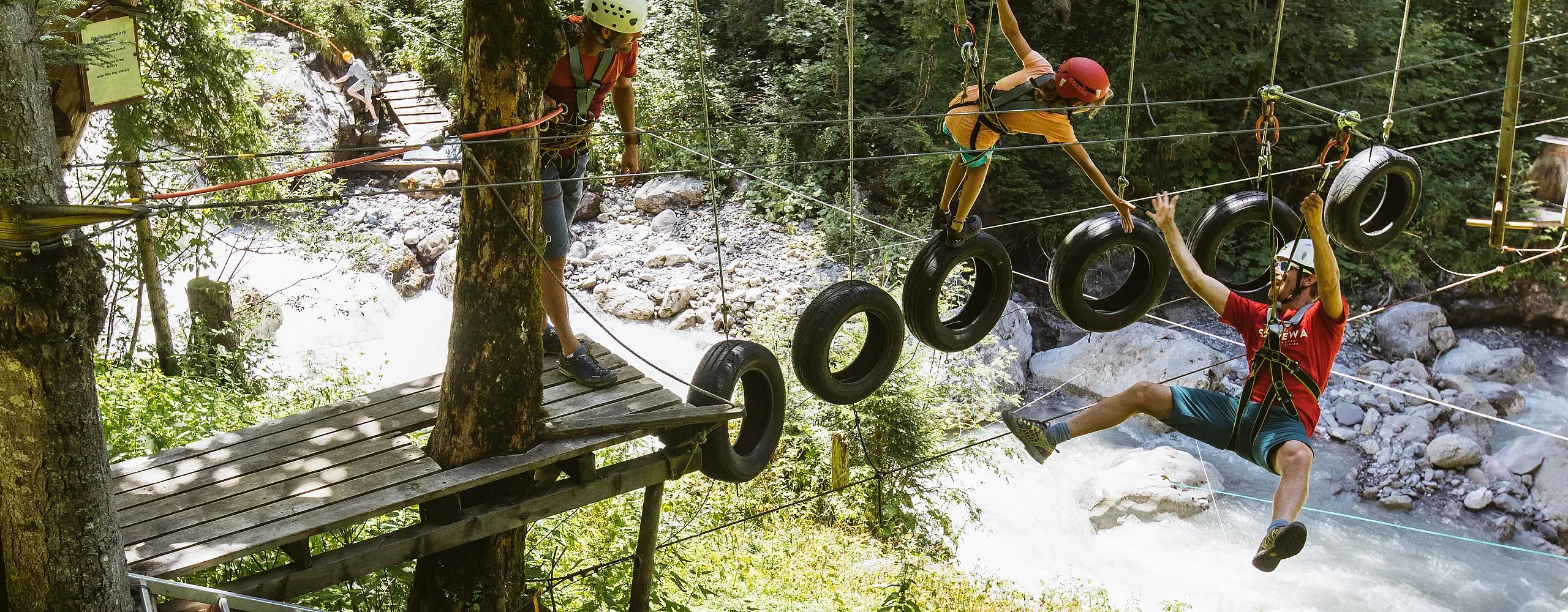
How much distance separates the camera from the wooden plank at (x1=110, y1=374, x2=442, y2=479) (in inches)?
159

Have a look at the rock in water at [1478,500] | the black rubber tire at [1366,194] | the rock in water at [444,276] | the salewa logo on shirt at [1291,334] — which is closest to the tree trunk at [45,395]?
the salewa logo on shirt at [1291,334]

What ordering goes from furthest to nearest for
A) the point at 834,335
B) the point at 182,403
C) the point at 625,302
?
1. the point at 625,302
2. the point at 182,403
3. the point at 834,335

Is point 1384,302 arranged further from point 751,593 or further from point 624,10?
point 624,10

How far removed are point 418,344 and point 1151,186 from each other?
8.33 metres

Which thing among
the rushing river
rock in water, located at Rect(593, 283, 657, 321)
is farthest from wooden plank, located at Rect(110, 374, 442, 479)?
rock in water, located at Rect(593, 283, 657, 321)

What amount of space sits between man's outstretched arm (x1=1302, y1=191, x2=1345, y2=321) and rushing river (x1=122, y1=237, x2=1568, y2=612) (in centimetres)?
393

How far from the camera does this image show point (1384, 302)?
12.3 metres

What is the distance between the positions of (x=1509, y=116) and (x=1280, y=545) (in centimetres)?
377

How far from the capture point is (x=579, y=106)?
4262 mm

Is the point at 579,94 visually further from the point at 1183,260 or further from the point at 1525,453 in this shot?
the point at 1525,453

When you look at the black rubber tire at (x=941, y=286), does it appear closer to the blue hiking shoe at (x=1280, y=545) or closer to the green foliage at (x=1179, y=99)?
the blue hiking shoe at (x=1280, y=545)

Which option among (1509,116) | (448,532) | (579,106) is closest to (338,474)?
(448,532)

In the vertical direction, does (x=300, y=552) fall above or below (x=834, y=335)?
below

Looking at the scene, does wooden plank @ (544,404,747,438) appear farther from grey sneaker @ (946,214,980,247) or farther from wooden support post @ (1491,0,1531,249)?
wooden support post @ (1491,0,1531,249)
